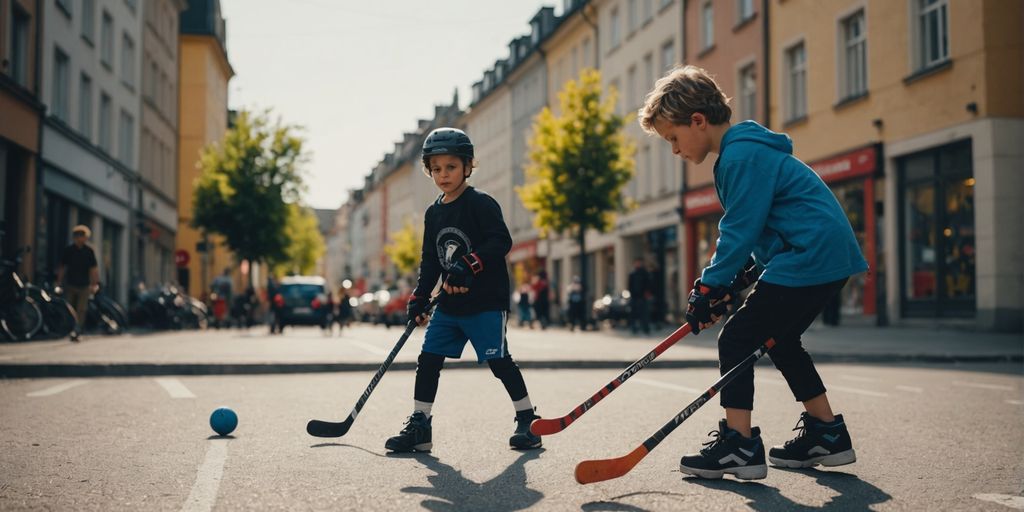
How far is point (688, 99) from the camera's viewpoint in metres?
4.55

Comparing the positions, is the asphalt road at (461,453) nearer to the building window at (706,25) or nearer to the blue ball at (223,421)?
the blue ball at (223,421)

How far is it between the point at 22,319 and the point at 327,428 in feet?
38.9

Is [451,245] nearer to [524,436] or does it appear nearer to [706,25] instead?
[524,436]

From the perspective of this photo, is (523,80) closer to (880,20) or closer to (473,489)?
(880,20)

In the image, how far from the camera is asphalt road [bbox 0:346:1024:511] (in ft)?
13.6

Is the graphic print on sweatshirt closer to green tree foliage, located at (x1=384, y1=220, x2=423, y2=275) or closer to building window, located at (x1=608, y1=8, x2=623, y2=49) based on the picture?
building window, located at (x1=608, y1=8, x2=623, y2=49)

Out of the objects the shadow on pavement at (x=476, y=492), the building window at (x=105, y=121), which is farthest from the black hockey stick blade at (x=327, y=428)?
the building window at (x=105, y=121)

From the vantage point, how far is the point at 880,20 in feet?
70.4

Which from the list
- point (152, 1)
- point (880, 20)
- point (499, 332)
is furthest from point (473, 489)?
point (152, 1)

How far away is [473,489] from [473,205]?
70.9 inches

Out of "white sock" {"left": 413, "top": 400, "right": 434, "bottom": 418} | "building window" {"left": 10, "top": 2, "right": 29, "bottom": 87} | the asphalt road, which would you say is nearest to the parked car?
"building window" {"left": 10, "top": 2, "right": 29, "bottom": 87}

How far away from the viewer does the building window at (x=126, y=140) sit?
Result: 1280 inches

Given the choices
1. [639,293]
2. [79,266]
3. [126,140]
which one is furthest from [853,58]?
[126,140]

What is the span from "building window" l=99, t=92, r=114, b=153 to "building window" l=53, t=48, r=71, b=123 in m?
4.02
